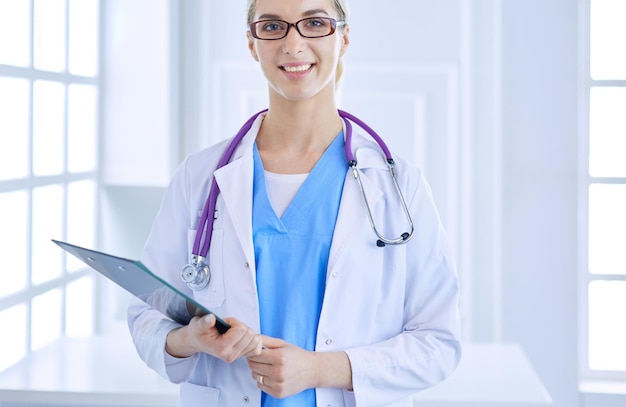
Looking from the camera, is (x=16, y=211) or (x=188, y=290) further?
(x=16, y=211)

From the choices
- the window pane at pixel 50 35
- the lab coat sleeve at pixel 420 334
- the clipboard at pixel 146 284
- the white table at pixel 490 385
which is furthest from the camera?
the window pane at pixel 50 35

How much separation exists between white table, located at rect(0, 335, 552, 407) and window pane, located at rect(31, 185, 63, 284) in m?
0.42

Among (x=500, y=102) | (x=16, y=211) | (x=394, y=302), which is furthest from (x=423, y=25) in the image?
(x=394, y=302)

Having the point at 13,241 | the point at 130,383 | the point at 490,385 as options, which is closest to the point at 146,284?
the point at 130,383

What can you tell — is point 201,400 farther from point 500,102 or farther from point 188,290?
point 500,102

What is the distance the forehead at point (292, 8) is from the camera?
1309mm

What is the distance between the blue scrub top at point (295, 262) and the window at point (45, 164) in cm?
107

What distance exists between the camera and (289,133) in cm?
141

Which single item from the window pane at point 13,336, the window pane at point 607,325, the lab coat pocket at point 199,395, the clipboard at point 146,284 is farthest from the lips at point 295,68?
the window pane at point 607,325

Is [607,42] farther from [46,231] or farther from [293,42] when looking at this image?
[46,231]

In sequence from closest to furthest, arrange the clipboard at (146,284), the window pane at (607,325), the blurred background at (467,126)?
the clipboard at (146,284) → the blurred background at (467,126) → the window pane at (607,325)

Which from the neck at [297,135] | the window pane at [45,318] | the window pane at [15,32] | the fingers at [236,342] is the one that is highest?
the window pane at [15,32]

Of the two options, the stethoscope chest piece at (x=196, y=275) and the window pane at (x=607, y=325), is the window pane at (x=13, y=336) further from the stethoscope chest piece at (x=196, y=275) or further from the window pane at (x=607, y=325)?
the window pane at (x=607, y=325)

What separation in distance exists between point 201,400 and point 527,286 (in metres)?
1.61
